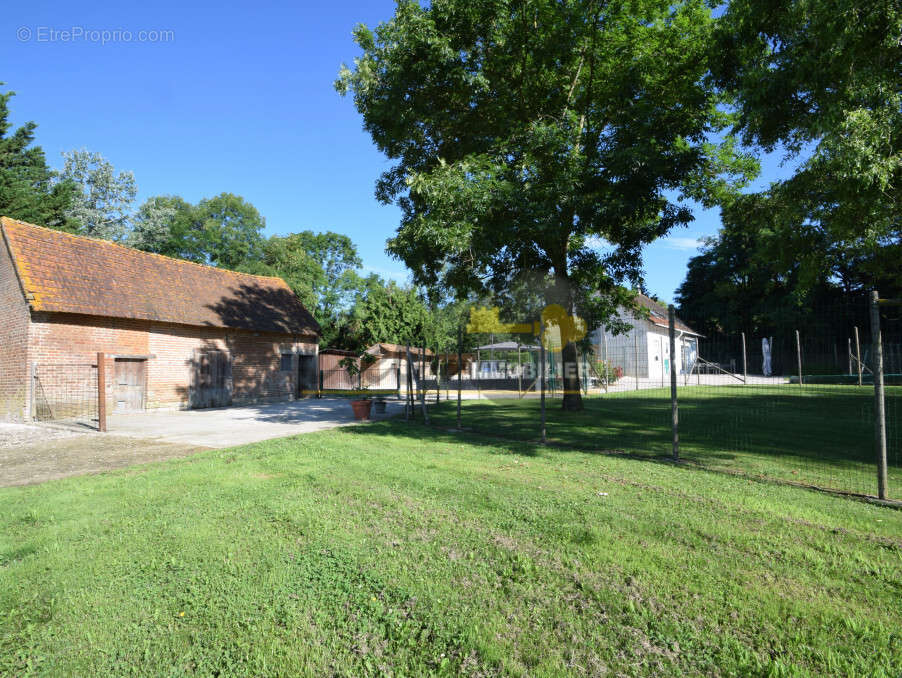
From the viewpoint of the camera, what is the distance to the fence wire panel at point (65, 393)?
1495cm

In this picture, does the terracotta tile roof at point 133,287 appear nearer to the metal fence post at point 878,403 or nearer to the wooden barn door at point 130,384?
the wooden barn door at point 130,384

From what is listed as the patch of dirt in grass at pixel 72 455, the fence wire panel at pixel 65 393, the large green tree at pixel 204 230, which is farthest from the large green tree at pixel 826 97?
the large green tree at pixel 204 230

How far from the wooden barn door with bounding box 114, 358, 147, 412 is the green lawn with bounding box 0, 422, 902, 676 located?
13564 millimetres

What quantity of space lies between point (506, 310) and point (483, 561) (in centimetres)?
1384

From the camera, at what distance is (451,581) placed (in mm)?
3361

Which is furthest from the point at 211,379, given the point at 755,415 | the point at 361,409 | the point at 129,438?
the point at 755,415

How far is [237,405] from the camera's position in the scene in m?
21.4

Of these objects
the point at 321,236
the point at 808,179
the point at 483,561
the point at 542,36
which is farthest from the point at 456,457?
the point at 321,236

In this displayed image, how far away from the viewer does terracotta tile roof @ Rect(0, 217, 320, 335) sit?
52.1 ft

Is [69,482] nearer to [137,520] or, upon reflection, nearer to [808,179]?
[137,520]

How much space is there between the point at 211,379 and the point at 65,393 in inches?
217

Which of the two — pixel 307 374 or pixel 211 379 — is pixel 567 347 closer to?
pixel 211 379

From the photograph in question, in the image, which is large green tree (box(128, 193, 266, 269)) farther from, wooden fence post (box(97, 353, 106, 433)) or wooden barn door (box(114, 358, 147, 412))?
wooden fence post (box(97, 353, 106, 433))

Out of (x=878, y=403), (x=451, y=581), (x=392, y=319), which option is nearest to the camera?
(x=451, y=581)
